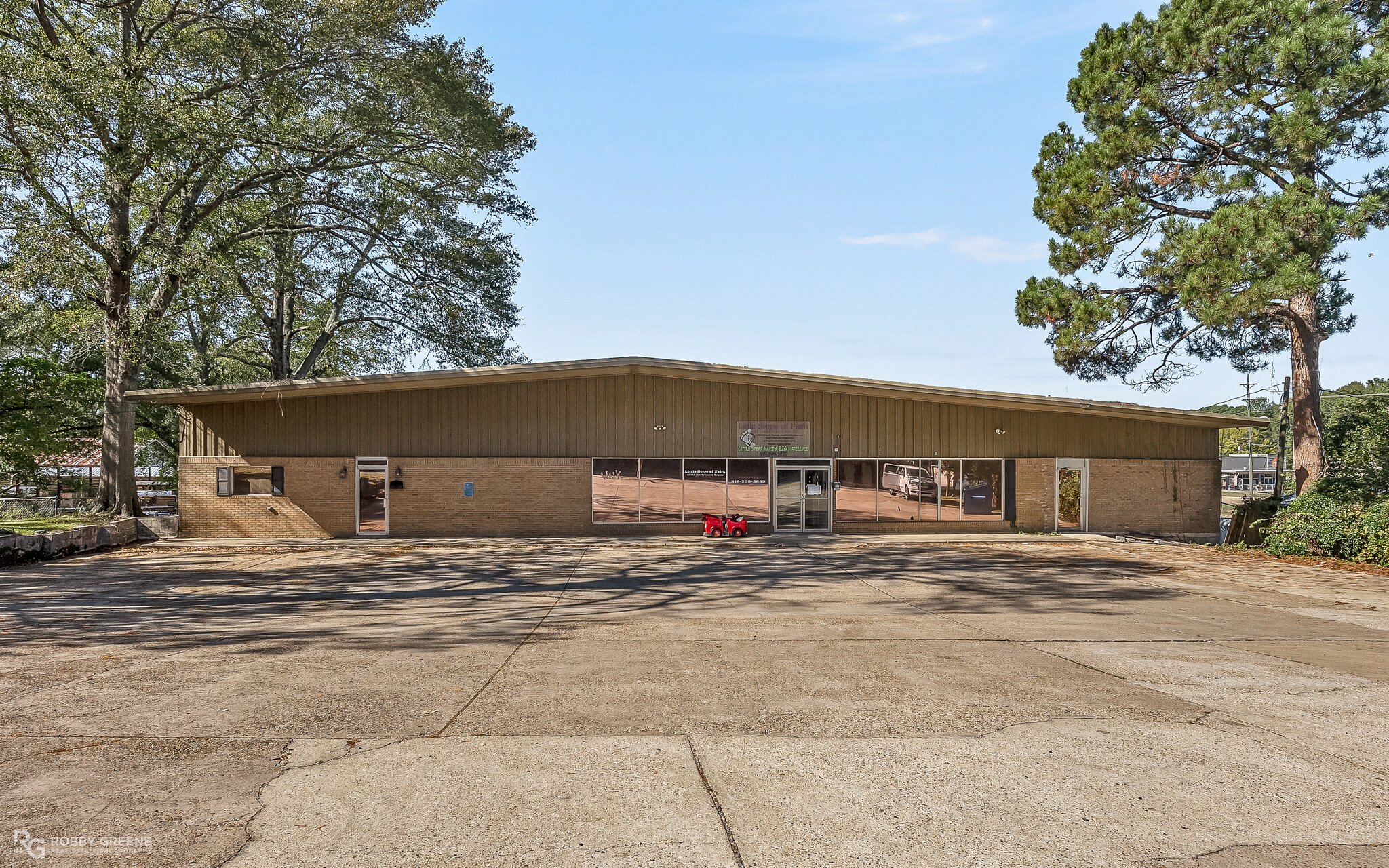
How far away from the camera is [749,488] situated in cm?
2347

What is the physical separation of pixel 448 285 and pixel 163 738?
2173 cm

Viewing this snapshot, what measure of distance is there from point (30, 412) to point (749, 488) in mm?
19581

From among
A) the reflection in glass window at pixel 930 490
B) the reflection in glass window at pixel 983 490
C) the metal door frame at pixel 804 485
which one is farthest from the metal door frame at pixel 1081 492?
the metal door frame at pixel 804 485

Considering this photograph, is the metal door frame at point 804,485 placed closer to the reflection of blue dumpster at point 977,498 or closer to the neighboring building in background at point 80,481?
the reflection of blue dumpster at point 977,498

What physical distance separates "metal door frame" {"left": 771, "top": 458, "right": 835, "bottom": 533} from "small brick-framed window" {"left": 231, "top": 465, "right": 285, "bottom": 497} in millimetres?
14327

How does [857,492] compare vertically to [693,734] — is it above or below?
above

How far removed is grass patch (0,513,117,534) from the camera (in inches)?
719

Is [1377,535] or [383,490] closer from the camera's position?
[1377,535]

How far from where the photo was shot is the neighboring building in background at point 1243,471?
81750 mm

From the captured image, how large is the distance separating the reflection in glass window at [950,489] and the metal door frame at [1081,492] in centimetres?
309

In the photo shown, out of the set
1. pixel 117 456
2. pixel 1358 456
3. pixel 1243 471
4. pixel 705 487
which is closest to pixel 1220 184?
pixel 1358 456

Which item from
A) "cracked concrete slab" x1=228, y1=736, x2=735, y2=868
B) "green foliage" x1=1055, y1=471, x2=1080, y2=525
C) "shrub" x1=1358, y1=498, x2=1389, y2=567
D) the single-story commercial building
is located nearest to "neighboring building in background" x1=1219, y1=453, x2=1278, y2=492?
"green foliage" x1=1055, y1=471, x2=1080, y2=525

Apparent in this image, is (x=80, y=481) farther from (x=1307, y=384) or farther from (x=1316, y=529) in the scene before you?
(x=1307, y=384)

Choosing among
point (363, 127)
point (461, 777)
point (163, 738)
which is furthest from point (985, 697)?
point (363, 127)
